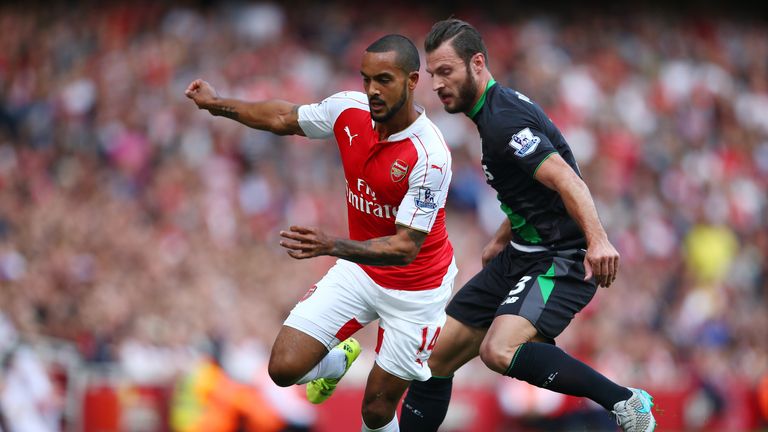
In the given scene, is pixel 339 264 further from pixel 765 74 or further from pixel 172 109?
pixel 765 74

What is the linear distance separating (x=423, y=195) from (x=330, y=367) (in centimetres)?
143

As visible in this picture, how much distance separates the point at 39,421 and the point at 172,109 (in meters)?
5.67

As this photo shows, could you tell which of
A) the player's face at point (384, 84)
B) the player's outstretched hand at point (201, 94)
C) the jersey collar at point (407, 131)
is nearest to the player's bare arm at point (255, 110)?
the player's outstretched hand at point (201, 94)

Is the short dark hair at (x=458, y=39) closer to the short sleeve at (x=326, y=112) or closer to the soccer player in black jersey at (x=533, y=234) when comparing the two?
the soccer player in black jersey at (x=533, y=234)

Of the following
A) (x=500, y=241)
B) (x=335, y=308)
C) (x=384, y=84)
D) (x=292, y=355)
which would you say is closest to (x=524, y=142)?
(x=384, y=84)

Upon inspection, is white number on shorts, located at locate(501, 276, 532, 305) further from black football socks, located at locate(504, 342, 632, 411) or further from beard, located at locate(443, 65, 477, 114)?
beard, located at locate(443, 65, 477, 114)

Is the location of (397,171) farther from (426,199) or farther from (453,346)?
(453,346)

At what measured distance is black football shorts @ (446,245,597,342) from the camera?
720 centimetres

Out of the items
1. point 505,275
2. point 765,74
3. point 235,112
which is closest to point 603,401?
point 505,275

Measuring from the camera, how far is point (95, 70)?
52.7 feet

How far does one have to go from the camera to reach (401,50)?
22.0ft

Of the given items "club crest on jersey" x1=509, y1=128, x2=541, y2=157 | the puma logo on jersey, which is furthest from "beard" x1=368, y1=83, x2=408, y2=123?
"club crest on jersey" x1=509, y1=128, x2=541, y2=157

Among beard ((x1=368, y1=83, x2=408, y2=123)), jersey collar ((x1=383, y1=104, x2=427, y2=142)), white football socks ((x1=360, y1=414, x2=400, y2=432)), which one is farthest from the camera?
white football socks ((x1=360, y1=414, x2=400, y2=432))

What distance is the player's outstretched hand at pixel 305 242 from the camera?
6.11m
